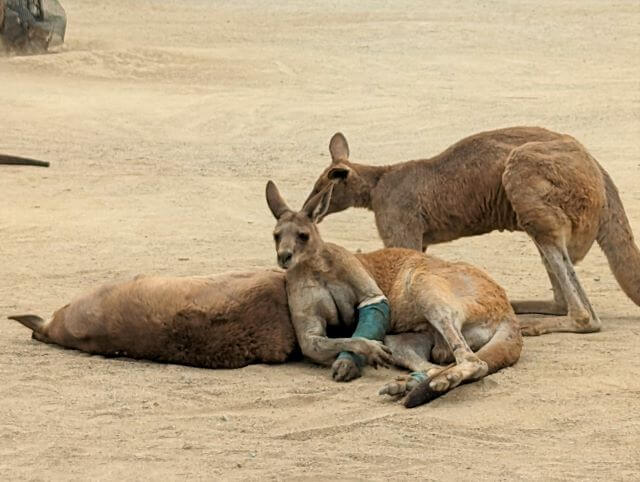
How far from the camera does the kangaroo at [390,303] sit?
634 cm

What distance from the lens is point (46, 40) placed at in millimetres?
16172

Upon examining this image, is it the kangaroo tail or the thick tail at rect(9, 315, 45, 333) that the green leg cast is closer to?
the kangaroo tail

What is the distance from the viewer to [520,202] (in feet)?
24.4

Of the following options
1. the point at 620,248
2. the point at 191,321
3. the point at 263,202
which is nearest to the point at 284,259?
the point at 191,321

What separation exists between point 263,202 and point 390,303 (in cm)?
405

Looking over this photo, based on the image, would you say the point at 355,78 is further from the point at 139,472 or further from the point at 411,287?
the point at 139,472

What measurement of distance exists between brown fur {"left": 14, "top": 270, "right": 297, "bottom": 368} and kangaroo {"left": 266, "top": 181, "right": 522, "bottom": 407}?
0.11 m

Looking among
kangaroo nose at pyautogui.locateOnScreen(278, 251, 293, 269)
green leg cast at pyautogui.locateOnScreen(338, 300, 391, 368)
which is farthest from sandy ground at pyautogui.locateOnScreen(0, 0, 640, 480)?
A: kangaroo nose at pyautogui.locateOnScreen(278, 251, 293, 269)

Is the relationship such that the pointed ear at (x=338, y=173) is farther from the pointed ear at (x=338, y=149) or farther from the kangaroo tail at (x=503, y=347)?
the kangaroo tail at (x=503, y=347)

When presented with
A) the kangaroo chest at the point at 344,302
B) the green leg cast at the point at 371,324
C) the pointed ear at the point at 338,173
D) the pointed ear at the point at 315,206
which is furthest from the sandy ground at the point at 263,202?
the pointed ear at the point at 338,173

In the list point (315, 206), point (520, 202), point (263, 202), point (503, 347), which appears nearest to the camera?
point (503, 347)

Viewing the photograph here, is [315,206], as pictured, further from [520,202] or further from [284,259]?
[520,202]

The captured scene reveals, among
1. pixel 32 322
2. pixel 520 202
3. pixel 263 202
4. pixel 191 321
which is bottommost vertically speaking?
pixel 263 202

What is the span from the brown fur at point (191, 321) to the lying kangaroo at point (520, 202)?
1.41m
